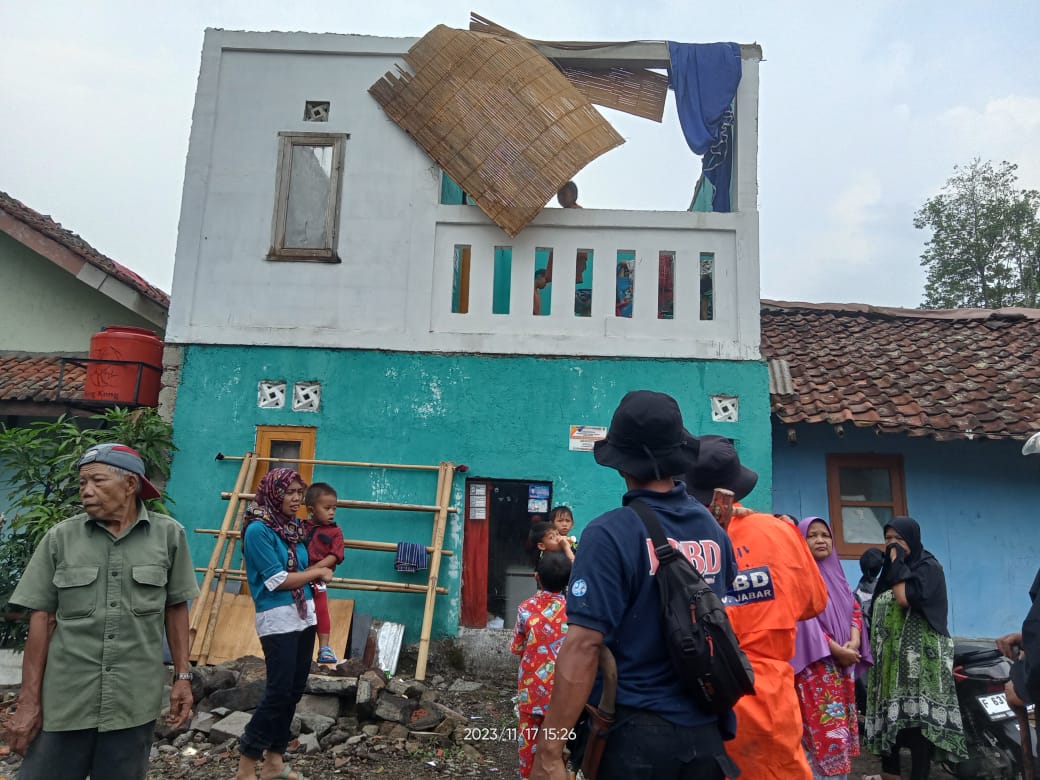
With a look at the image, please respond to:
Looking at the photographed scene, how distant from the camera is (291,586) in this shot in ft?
13.1

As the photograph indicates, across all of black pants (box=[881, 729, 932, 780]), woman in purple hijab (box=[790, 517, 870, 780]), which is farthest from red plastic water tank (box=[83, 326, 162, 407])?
black pants (box=[881, 729, 932, 780])

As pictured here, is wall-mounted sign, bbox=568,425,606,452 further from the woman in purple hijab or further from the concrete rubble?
the woman in purple hijab

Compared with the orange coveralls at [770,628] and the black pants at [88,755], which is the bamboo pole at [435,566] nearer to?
the black pants at [88,755]

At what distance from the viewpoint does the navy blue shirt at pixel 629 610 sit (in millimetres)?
2061

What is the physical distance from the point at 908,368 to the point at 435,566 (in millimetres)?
6333

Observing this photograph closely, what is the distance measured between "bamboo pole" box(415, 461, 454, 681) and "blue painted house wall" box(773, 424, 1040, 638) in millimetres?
3680

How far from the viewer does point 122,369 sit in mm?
7688

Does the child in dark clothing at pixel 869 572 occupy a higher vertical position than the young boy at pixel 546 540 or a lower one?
lower

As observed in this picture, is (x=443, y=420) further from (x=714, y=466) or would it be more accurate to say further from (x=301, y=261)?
(x=714, y=466)

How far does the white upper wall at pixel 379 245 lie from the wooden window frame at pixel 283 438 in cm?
88

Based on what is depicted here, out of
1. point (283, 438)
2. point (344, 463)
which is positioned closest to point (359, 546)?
point (344, 463)

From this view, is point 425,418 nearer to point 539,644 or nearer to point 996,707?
point 539,644

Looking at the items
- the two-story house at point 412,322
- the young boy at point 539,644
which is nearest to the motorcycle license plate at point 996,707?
the two-story house at point 412,322

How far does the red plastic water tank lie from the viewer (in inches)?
301
